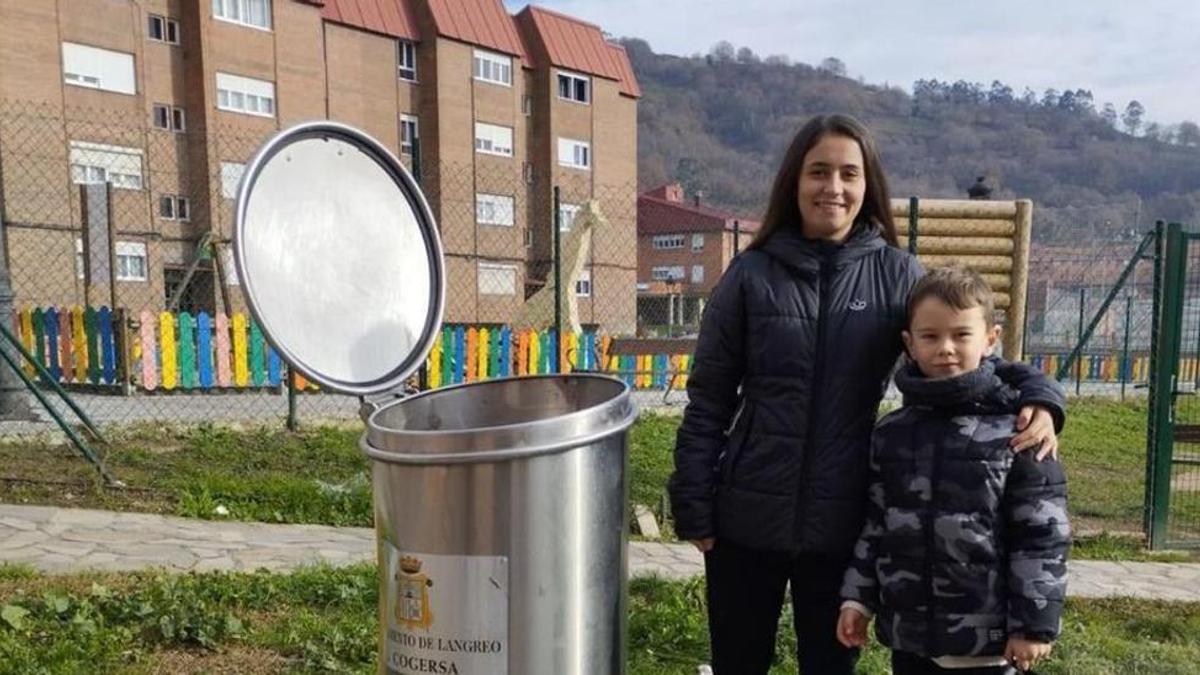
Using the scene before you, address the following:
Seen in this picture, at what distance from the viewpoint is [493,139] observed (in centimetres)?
3281

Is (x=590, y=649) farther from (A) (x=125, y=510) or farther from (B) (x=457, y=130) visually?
(B) (x=457, y=130)

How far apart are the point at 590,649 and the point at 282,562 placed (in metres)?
3.13

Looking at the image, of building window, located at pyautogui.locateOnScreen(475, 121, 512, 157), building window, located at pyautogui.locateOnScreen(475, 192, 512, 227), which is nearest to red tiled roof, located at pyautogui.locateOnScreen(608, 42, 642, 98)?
building window, located at pyautogui.locateOnScreen(475, 121, 512, 157)

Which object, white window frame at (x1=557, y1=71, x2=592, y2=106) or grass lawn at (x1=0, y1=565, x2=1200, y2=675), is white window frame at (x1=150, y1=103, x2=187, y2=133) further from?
grass lawn at (x1=0, y1=565, x2=1200, y2=675)

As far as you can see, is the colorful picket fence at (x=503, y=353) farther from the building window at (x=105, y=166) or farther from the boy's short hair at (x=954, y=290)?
the building window at (x=105, y=166)

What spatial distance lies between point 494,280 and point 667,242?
70.1 ft

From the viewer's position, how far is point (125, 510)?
17.9 ft

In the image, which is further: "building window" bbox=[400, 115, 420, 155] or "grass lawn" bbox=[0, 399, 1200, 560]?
"building window" bbox=[400, 115, 420, 155]

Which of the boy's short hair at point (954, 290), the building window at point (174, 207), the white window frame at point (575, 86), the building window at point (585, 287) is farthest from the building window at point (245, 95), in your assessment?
the boy's short hair at point (954, 290)


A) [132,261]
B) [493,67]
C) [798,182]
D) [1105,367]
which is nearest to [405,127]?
[493,67]

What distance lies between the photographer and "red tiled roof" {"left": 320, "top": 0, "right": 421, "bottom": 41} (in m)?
28.2

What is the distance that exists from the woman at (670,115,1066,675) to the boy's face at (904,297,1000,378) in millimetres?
96

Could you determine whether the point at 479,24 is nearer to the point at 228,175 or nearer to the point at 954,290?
the point at 228,175

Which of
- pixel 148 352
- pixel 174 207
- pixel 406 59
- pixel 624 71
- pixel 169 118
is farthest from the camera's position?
pixel 624 71
